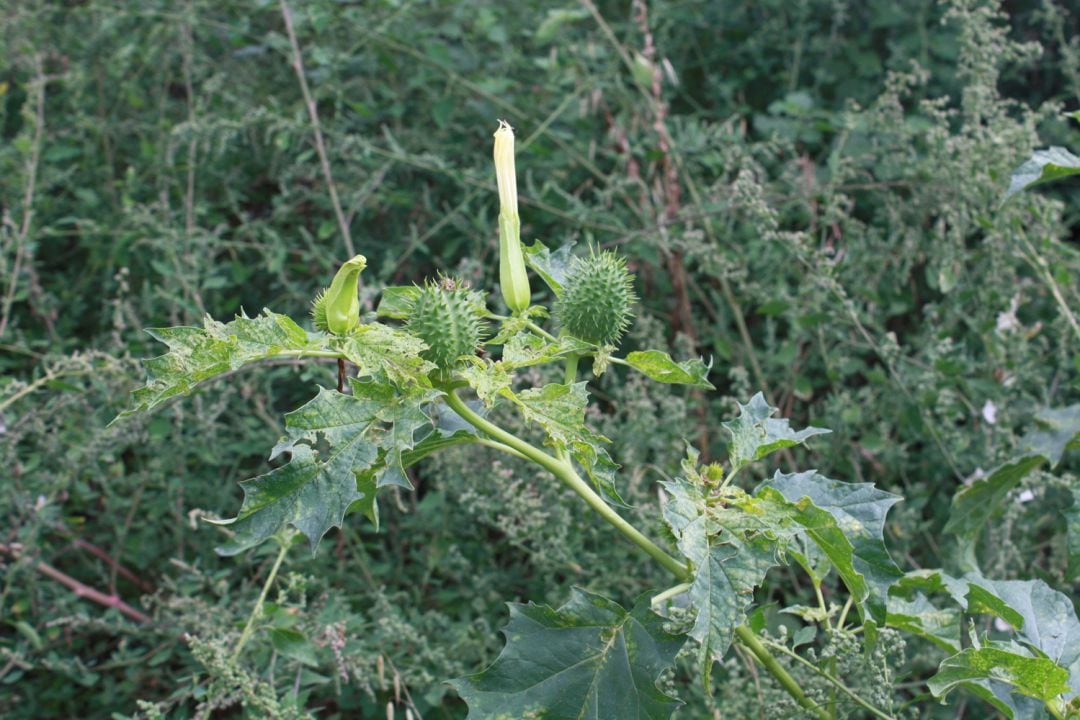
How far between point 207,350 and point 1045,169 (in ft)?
4.34

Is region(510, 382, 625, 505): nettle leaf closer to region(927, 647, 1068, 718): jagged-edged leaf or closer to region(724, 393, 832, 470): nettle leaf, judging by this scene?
region(724, 393, 832, 470): nettle leaf

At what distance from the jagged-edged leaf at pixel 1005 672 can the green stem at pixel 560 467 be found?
337 mm

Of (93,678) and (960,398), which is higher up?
(960,398)

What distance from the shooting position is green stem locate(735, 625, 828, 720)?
1.44 metres

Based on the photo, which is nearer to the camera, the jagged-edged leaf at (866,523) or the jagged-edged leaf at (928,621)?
the jagged-edged leaf at (866,523)

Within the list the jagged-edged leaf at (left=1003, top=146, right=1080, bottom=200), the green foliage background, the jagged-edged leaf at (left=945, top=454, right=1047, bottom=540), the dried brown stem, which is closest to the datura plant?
the green foliage background

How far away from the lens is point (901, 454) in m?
2.56

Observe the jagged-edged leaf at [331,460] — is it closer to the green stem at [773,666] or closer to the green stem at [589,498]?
the green stem at [589,498]

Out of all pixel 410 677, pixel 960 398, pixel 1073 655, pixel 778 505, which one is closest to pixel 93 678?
pixel 410 677

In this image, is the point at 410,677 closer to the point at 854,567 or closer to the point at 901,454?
the point at 854,567

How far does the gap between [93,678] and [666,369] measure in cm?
147

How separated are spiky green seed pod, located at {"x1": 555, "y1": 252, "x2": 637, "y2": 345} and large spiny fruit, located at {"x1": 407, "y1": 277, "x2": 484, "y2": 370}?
7.2 inches

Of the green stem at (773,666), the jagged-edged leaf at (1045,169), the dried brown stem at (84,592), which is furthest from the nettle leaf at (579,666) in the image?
the dried brown stem at (84,592)

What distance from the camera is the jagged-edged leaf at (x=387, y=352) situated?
50.4 inches
